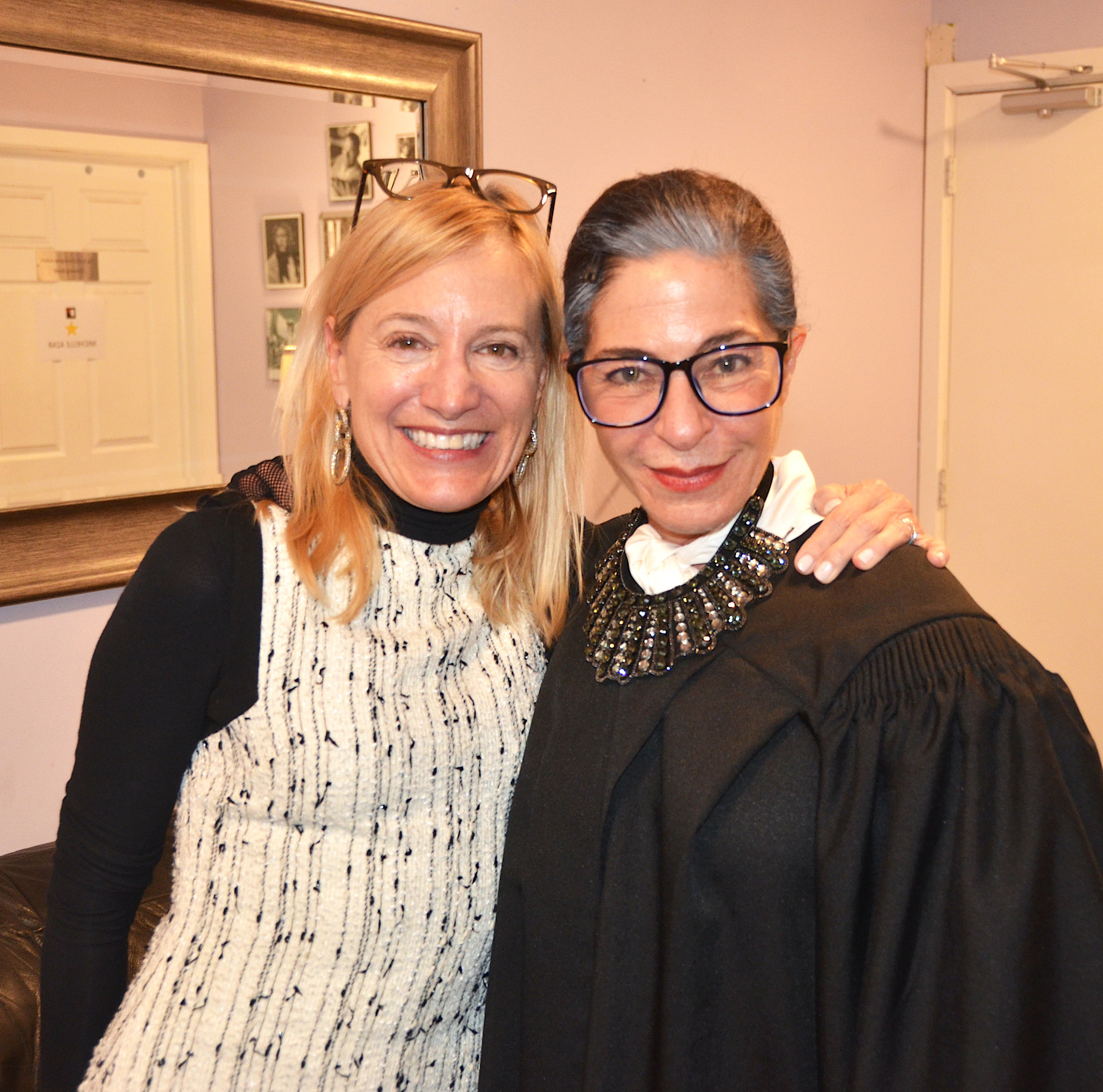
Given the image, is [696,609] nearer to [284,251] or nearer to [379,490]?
[379,490]

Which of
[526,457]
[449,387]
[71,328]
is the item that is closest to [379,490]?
[449,387]

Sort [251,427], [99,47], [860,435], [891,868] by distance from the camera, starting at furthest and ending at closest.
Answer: [860,435] < [251,427] < [99,47] < [891,868]

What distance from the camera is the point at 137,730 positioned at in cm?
127

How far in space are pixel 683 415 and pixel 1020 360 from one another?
2914mm

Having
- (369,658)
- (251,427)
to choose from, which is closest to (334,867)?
(369,658)

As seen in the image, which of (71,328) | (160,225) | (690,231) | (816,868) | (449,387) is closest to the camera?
(816,868)

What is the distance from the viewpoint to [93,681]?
4.18ft

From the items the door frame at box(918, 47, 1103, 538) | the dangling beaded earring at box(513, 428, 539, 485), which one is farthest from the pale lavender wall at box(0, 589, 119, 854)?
the door frame at box(918, 47, 1103, 538)

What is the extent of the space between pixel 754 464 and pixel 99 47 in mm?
1358

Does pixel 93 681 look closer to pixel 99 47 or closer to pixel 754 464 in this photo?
pixel 754 464

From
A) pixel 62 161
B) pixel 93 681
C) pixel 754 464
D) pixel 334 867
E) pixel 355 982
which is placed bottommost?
pixel 355 982

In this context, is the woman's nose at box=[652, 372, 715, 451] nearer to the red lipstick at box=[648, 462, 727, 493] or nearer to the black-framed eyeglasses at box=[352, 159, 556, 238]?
the red lipstick at box=[648, 462, 727, 493]

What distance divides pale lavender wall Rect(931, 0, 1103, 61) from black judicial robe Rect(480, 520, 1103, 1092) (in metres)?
3.23

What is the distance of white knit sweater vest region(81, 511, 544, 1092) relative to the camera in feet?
4.07
